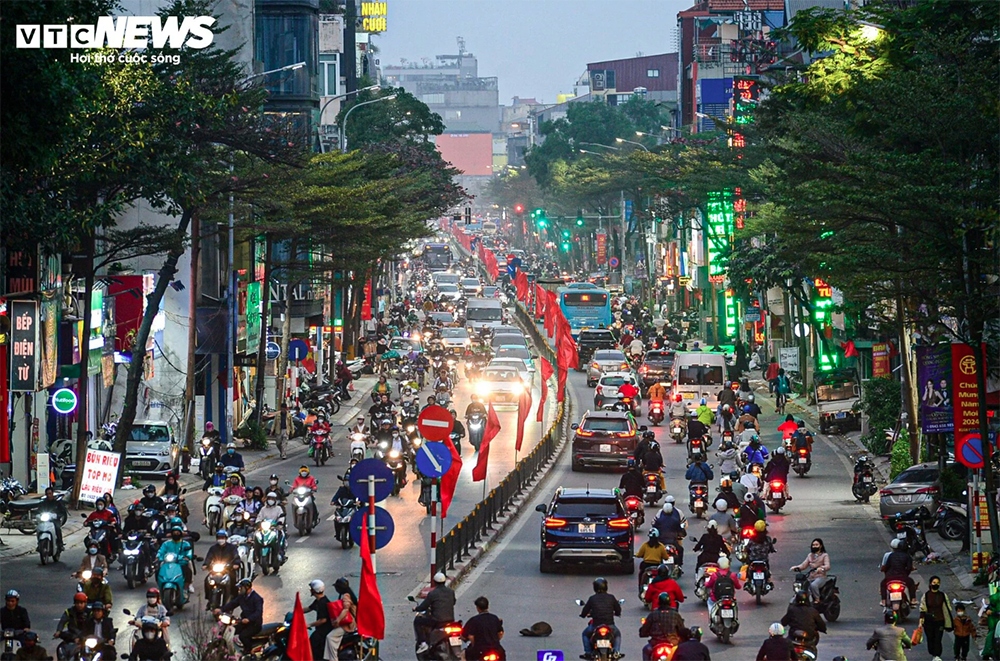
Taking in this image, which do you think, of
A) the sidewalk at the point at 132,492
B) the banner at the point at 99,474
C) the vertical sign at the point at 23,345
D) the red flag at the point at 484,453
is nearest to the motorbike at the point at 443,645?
the sidewalk at the point at 132,492

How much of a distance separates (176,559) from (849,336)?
136 feet

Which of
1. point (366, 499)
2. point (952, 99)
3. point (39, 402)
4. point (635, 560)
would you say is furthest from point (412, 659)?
point (39, 402)

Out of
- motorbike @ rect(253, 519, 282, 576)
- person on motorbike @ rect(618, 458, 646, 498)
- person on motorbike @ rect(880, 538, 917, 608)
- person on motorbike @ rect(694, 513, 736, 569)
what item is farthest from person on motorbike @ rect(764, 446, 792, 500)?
person on motorbike @ rect(880, 538, 917, 608)

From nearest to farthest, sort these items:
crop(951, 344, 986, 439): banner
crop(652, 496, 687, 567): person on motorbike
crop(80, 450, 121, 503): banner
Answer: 1. crop(652, 496, 687, 567): person on motorbike
2. crop(951, 344, 986, 439): banner
3. crop(80, 450, 121, 503): banner

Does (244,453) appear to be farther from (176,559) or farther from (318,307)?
(176,559)

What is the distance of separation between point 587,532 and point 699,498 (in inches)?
321

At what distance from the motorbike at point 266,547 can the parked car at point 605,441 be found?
17026mm

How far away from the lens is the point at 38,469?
41.6 m

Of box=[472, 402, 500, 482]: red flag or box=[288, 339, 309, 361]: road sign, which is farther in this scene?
box=[288, 339, 309, 361]: road sign

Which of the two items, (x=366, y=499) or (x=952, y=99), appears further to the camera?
(x=952, y=99)

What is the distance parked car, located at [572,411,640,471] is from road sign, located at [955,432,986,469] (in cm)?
1695

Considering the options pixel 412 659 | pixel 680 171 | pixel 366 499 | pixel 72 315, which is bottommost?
pixel 412 659

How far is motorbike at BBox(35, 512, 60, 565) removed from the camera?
101 feet

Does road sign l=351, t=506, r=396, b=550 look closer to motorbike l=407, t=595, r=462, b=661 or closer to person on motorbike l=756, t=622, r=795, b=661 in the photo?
motorbike l=407, t=595, r=462, b=661
